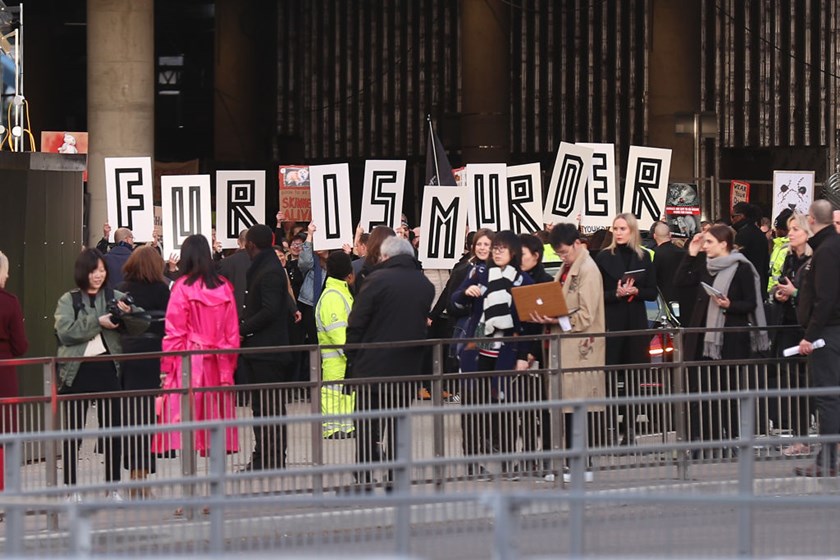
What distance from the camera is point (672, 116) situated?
32.3 meters

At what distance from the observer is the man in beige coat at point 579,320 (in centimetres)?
1180

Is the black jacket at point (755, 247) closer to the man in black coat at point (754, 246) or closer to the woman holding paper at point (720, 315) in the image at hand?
the man in black coat at point (754, 246)

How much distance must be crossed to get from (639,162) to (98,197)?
12.8 metres

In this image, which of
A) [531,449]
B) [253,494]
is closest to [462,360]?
[531,449]

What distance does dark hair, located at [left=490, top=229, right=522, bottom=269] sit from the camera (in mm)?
12156

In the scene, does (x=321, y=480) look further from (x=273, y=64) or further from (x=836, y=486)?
(x=273, y=64)

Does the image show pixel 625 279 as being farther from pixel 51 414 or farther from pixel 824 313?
pixel 51 414

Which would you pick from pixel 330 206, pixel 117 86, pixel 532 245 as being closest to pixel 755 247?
pixel 330 206

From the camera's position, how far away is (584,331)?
40.0 ft

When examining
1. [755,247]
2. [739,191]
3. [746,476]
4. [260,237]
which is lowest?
[746,476]

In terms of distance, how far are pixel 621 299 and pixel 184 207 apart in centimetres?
504

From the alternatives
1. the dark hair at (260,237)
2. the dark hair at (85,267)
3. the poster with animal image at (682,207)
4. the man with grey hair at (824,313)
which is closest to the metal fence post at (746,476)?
the man with grey hair at (824,313)

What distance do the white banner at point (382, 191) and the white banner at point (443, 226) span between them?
17.1 inches

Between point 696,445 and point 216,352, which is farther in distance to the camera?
point 216,352
